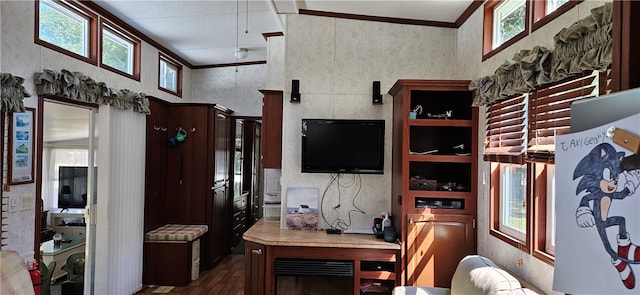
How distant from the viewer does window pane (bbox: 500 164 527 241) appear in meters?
2.42

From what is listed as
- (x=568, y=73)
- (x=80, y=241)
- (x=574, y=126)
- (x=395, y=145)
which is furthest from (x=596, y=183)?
(x=80, y=241)

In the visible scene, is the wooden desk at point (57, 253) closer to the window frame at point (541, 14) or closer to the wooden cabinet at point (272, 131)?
the wooden cabinet at point (272, 131)

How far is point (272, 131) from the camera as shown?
3717 millimetres

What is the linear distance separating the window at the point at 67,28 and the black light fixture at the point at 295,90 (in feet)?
6.46

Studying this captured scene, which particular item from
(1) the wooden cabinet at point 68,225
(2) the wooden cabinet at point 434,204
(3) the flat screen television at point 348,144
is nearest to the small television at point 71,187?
(1) the wooden cabinet at point 68,225

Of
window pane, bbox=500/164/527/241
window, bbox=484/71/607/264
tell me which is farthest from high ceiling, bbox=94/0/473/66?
window pane, bbox=500/164/527/241

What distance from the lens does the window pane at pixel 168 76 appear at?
5.08m

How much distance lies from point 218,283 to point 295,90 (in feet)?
8.80

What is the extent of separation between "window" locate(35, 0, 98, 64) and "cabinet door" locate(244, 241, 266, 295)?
2367 millimetres

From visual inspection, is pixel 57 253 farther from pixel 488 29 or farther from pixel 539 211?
pixel 488 29

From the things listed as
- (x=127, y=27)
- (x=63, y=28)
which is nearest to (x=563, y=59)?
(x=63, y=28)

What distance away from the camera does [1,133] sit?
2.53 m

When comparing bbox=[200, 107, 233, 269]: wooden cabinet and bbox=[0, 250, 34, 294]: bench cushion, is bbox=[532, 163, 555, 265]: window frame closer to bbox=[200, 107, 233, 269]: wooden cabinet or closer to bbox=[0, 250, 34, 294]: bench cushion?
bbox=[0, 250, 34, 294]: bench cushion

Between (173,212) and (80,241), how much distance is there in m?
1.26
